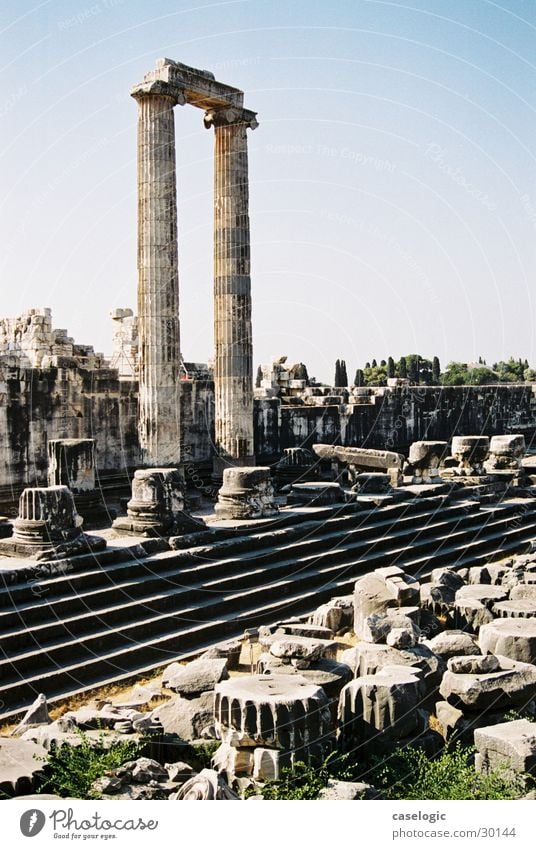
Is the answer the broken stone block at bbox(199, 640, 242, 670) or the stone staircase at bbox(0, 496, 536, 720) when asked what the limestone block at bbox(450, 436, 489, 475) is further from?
the broken stone block at bbox(199, 640, 242, 670)

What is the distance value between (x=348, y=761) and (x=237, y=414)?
34.8 ft

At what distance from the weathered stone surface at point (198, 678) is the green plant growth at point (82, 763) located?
1304mm

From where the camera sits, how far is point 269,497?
14.0 m

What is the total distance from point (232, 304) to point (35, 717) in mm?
10766

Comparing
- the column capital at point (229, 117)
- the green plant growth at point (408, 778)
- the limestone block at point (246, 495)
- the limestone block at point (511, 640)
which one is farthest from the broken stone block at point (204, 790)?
the column capital at point (229, 117)

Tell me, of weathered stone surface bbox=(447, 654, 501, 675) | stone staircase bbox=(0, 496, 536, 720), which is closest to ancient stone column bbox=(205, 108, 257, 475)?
stone staircase bbox=(0, 496, 536, 720)

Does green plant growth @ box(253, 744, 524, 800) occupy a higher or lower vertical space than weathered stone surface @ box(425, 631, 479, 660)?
lower

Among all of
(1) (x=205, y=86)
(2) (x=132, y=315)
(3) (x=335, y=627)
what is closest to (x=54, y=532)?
(3) (x=335, y=627)

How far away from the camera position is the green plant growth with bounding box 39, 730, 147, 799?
6055 mm

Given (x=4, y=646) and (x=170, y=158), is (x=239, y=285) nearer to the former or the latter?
(x=170, y=158)

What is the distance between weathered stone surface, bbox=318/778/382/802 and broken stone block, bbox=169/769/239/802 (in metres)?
0.65

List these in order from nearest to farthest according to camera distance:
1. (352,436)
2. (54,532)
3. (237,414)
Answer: (54,532) < (237,414) < (352,436)

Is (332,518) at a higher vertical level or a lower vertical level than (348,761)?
higher

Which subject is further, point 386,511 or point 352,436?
point 352,436
